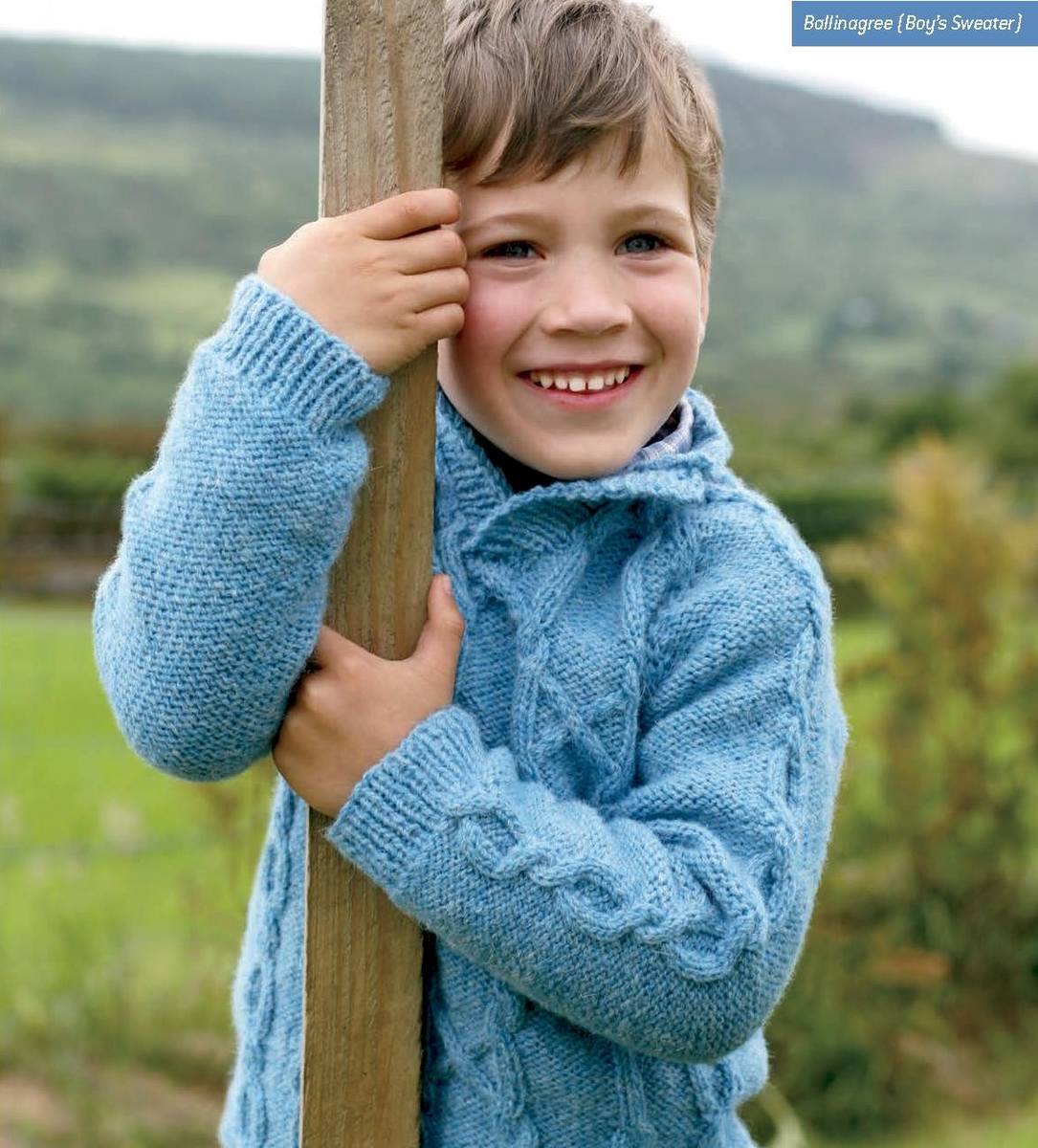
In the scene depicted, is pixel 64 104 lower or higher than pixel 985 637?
higher

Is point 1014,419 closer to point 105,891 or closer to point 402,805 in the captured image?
point 105,891

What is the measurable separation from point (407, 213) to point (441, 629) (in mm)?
424

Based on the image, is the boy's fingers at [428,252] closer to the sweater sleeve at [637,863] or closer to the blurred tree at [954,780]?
the sweater sleeve at [637,863]

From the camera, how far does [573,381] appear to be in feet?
5.21

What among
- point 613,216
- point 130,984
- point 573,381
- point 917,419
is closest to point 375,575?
point 573,381

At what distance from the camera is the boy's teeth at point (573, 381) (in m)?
1.59

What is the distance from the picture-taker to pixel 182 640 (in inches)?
54.6

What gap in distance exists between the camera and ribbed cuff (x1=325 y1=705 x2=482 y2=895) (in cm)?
145

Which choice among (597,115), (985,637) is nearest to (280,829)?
(597,115)

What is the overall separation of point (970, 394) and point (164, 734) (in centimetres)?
1090

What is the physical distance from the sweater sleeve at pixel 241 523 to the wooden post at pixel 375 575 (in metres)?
0.07

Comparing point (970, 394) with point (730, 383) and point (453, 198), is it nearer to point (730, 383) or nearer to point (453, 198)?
point (730, 383)

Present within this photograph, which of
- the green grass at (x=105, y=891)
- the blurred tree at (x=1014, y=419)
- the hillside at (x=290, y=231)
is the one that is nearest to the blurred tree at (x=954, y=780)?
the green grass at (x=105, y=891)

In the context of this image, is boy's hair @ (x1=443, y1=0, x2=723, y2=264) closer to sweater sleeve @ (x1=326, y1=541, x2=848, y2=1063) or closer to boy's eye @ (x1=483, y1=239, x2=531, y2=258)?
boy's eye @ (x1=483, y1=239, x2=531, y2=258)
